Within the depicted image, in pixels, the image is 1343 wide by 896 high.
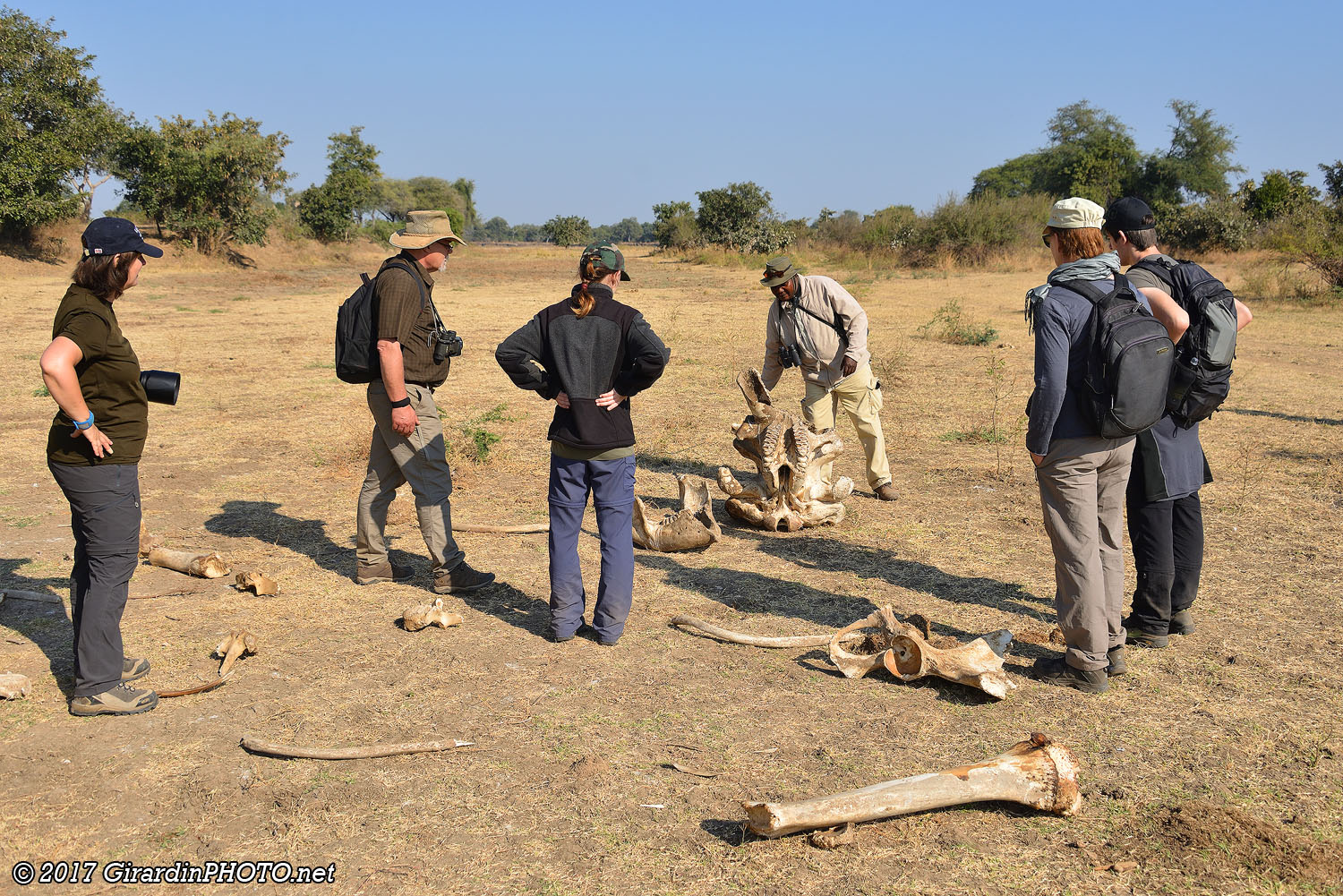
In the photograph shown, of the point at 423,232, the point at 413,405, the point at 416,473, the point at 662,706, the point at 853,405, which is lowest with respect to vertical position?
the point at 662,706

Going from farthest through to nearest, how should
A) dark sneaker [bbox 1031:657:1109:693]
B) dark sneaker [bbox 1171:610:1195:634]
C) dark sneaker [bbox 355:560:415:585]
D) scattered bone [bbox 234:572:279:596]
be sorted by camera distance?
dark sneaker [bbox 355:560:415:585] < scattered bone [bbox 234:572:279:596] < dark sneaker [bbox 1171:610:1195:634] < dark sneaker [bbox 1031:657:1109:693]

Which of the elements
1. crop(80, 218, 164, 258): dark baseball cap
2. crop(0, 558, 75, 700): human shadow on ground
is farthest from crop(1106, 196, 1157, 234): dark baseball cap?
crop(0, 558, 75, 700): human shadow on ground

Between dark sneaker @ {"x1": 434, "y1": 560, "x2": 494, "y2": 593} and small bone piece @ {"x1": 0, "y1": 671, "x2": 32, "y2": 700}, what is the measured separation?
207 centimetres

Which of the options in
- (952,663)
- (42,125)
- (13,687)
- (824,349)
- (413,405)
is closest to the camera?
(13,687)

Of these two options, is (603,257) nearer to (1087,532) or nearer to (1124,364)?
(1124,364)

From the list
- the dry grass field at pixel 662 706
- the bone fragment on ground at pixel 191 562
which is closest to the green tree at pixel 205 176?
the dry grass field at pixel 662 706

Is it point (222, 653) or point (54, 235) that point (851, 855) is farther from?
→ point (54, 235)

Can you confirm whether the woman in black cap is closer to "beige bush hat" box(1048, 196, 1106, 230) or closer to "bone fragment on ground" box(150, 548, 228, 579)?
"bone fragment on ground" box(150, 548, 228, 579)

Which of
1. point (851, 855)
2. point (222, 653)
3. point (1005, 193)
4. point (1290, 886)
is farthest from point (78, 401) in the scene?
point (1005, 193)

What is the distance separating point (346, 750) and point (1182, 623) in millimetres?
4245

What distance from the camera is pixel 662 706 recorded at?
14.0 ft

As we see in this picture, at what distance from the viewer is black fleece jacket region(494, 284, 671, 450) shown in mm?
4680

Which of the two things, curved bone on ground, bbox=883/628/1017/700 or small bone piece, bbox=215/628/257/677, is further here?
small bone piece, bbox=215/628/257/677

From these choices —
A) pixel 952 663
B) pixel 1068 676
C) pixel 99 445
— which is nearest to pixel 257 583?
pixel 99 445
